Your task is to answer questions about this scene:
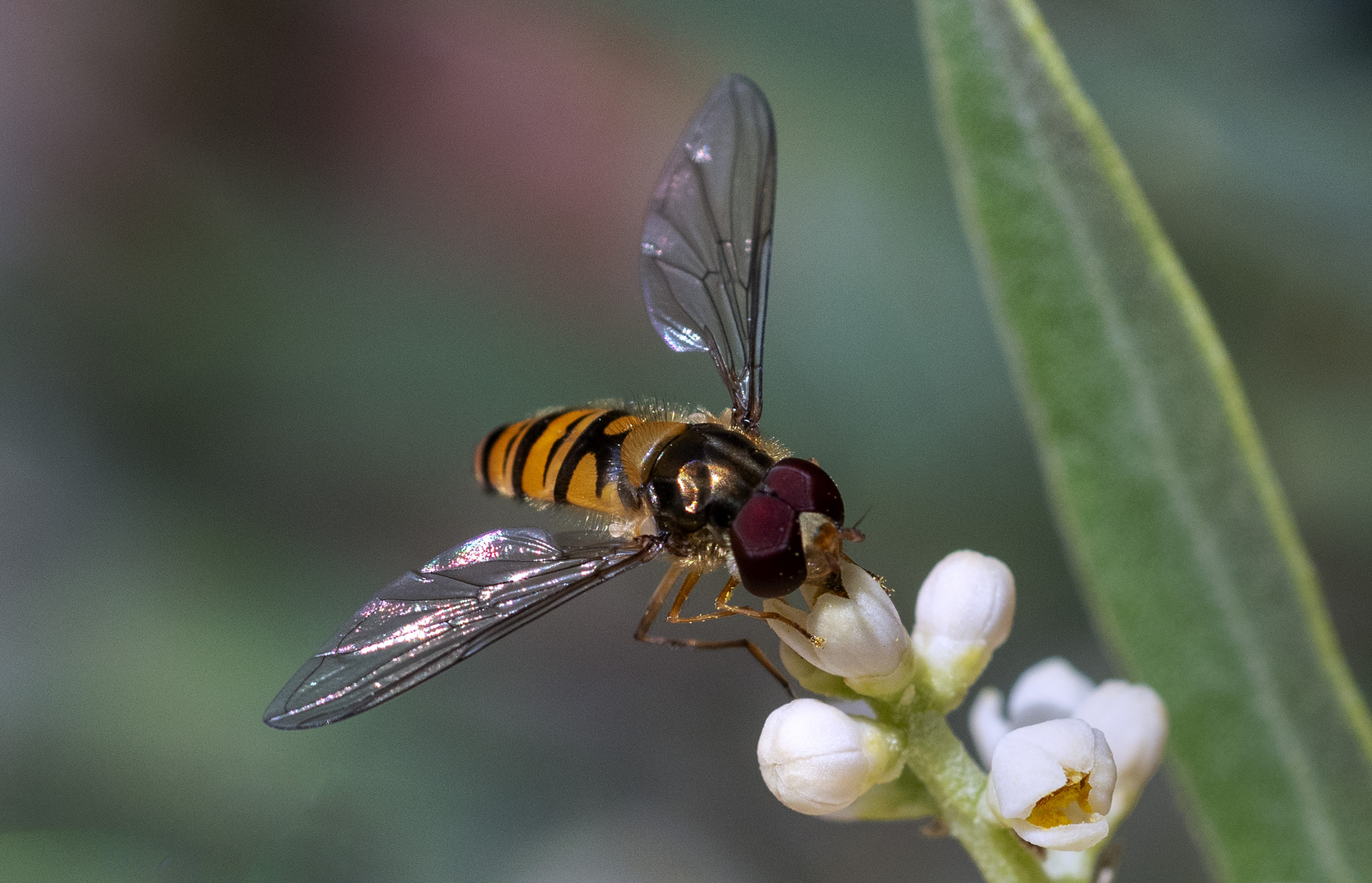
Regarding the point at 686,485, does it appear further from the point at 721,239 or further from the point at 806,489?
the point at 721,239

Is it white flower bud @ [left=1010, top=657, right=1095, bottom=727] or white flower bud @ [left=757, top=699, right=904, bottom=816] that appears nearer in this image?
white flower bud @ [left=757, top=699, right=904, bottom=816]

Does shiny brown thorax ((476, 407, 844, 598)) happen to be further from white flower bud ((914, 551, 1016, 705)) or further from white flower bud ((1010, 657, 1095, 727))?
white flower bud ((1010, 657, 1095, 727))

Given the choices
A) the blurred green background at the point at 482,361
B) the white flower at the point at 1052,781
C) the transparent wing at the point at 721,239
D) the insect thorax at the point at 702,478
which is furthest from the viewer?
the blurred green background at the point at 482,361

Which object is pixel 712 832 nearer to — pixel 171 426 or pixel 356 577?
pixel 356 577

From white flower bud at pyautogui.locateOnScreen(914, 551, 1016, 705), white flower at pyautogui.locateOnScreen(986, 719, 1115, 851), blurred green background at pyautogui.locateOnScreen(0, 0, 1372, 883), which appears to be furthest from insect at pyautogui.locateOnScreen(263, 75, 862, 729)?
blurred green background at pyautogui.locateOnScreen(0, 0, 1372, 883)

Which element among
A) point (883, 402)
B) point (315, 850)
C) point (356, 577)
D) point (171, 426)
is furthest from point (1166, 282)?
point (171, 426)

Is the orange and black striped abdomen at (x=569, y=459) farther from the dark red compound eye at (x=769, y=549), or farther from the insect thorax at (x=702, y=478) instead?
the dark red compound eye at (x=769, y=549)

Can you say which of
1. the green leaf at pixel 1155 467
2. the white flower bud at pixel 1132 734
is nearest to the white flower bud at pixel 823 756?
the white flower bud at pixel 1132 734

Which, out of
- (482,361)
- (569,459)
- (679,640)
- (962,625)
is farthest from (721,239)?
(482,361)
